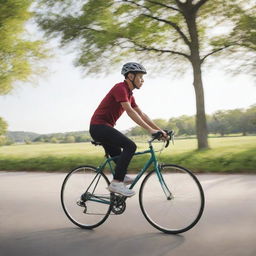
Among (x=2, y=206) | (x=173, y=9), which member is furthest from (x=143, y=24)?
(x=2, y=206)

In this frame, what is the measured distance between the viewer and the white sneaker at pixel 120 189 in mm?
4848

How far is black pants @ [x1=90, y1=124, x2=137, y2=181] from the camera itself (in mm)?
4802

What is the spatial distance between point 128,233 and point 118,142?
1.08 m

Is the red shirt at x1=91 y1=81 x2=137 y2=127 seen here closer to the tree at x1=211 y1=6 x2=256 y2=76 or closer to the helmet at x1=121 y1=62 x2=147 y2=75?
the helmet at x1=121 y1=62 x2=147 y2=75

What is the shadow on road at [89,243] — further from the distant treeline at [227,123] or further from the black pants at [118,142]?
the distant treeline at [227,123]

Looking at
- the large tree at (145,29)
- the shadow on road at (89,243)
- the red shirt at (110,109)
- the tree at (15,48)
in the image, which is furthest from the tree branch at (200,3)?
the shadow on road at (89,243)

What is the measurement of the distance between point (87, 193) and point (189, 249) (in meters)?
1.74

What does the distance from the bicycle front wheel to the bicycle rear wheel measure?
58cm

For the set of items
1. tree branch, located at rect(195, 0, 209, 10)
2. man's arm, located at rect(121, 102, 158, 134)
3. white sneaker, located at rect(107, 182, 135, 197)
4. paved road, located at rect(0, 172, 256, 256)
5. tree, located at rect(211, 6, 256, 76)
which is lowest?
paved road, located at rect(0, 172, 256, 256)

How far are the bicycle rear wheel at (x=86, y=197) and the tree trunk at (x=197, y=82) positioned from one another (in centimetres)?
991

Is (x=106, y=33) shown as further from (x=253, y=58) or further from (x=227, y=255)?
(x=227, y=255)

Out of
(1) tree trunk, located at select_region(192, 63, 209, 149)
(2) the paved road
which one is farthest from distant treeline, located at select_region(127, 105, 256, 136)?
(2) the paved road

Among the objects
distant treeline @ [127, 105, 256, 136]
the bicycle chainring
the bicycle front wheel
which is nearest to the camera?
the bicycle front wheel

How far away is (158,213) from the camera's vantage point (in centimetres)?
489
